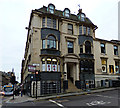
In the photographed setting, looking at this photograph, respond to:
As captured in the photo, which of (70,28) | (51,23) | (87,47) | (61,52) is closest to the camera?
(51,23)

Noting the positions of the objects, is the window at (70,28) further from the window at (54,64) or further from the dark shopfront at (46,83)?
the dark shopfront at (46,83)

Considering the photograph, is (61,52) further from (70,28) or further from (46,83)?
(46,83)

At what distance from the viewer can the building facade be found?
20969mm

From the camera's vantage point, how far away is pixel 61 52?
23312mm

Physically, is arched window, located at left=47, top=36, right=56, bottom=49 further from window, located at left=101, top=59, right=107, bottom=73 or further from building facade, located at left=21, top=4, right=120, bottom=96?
window, located at left=101, top=59, right=107, bottom=73

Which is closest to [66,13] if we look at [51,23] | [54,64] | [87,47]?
[51,23]

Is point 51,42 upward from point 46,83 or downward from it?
upward

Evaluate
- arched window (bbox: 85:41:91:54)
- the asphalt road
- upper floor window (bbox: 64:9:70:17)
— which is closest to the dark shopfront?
the asphalt road

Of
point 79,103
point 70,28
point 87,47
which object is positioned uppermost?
point 70,28

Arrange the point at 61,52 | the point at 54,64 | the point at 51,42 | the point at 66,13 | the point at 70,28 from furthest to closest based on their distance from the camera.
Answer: the point at 66,13 < the point at 70,28 < the point at 61,52 < the point at 51,42 < the point at 54,64

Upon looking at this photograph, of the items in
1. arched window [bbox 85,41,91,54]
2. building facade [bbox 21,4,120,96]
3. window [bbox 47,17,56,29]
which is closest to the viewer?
building facade [bbox 21,4,120,96]

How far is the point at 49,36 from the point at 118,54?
19.3 m

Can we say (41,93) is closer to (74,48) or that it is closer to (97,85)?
(74,48)

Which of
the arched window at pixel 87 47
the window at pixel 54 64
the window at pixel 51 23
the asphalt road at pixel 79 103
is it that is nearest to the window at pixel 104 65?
the arched window at pixel 87 47
